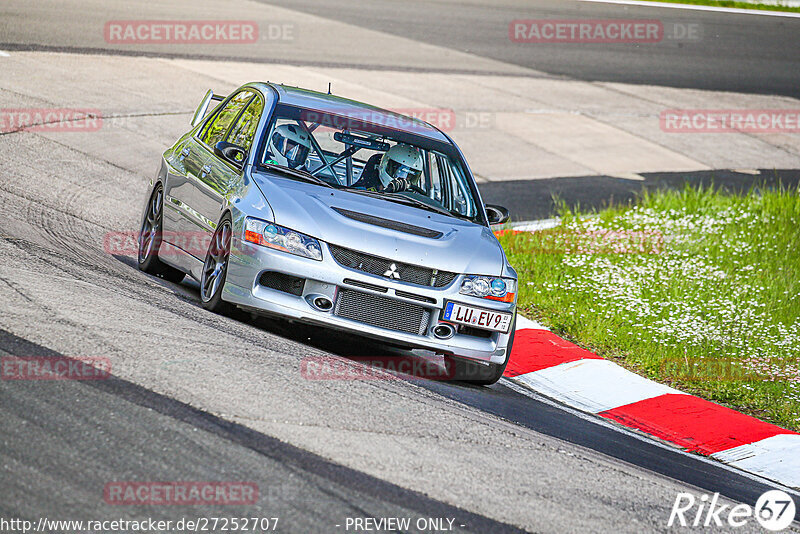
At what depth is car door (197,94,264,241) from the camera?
7.35 meters

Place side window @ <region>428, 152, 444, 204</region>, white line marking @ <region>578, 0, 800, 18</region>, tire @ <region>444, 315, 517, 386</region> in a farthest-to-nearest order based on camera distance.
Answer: white line marking @ <region>578, 0, 800, 18</region> < side window @ <region>428, 152, 444, 204</region> < tire @ <region>444, 315, 517, 386</region>

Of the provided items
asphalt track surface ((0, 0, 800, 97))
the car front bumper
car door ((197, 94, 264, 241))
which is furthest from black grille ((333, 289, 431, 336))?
asphalt track surface ((0, 0, 800, 97))

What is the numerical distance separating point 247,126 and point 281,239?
1.62 meters

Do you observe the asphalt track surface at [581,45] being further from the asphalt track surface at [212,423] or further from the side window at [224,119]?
the asphalt track surface at [212,423]

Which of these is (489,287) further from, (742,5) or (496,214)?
(742,5)

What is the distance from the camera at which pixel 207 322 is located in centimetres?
662

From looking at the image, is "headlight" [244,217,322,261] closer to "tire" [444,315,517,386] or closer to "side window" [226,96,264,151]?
"side window" [226,96,264,151]

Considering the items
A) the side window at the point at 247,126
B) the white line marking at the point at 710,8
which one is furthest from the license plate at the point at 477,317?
the white line marking at the point at 710,8

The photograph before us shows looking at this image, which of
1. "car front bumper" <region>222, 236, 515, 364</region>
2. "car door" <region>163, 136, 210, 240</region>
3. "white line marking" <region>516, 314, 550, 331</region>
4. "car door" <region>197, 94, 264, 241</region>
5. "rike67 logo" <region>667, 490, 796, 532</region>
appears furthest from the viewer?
"white line marking" <region>516, 314, 550, 331</region>

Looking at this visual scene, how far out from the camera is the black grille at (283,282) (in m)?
6.62

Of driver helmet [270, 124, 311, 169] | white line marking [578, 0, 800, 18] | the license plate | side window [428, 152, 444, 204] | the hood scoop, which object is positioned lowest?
the license plate

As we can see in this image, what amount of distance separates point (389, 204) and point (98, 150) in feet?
20.2

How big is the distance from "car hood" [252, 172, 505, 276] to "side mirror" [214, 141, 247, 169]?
29 cm

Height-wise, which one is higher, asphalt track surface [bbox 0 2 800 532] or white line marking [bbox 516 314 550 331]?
asphalt track surface [bbox 0 2 800 532]
